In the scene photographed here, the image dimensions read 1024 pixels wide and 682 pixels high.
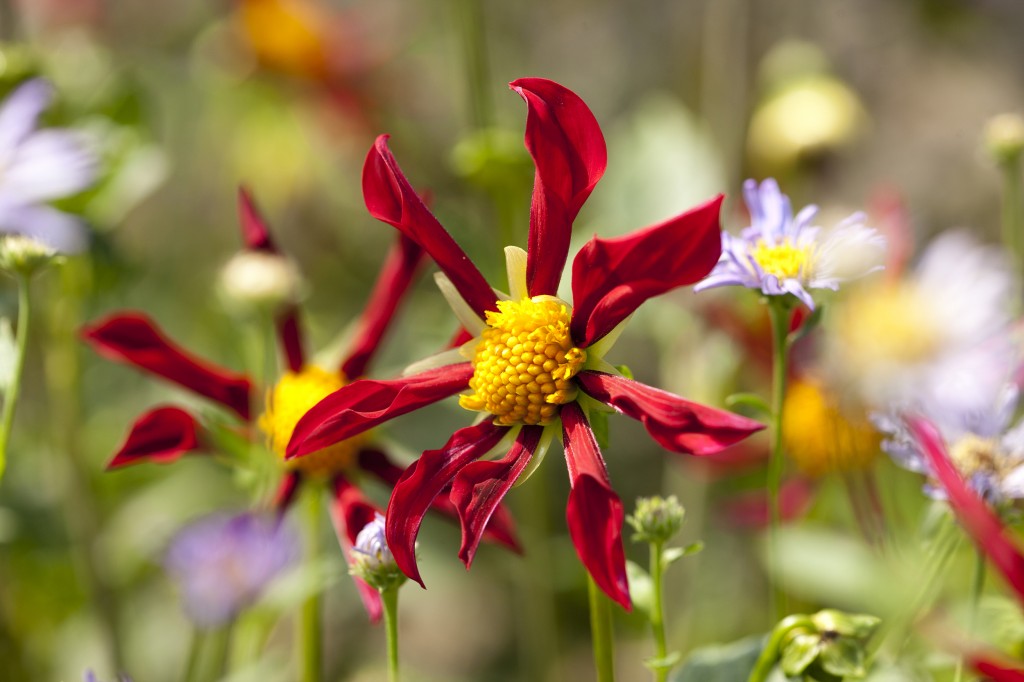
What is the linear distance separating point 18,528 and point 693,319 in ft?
1.97

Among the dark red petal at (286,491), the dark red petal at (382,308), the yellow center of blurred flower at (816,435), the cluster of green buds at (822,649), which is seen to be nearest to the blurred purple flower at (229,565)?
the dark red petal at (286,491)

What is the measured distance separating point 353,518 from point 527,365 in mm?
147

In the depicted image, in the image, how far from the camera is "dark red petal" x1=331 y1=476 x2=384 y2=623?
52 centimetres

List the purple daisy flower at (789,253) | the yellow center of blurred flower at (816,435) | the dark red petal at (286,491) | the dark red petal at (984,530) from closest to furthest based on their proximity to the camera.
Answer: the dark red petal at (984,530) → the purple daisy flower at (789,253) → the dark red petal at (286,491) → the yellow center of blurred flower at (816,435)

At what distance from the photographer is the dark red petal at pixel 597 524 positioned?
0.41 m

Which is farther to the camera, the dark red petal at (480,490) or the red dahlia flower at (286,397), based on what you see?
the red dahlia flower at (286,397)

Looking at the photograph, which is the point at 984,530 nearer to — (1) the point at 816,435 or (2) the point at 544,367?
(2) the point at 544,367

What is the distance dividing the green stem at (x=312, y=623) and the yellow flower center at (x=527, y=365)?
0.18m

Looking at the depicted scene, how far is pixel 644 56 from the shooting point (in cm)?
172

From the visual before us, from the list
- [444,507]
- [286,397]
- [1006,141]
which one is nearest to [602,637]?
[444,507]

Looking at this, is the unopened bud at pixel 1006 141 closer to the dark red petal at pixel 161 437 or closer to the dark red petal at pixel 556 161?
the dark red petal at pixel 556 161

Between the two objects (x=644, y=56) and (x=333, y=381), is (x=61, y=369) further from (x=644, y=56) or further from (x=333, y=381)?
(x=644, y=56)

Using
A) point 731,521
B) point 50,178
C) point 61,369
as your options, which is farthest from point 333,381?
point 731,521

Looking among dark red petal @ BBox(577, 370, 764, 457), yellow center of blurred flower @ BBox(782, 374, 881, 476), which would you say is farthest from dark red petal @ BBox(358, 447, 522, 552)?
yellow center of blurred flower @ BBox(782, 374, 881, 476)
